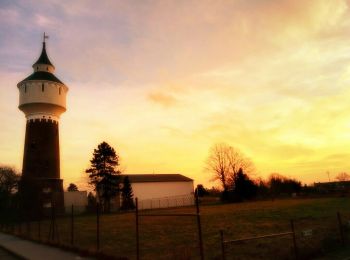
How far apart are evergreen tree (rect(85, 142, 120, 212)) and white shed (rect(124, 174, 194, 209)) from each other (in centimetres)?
1257

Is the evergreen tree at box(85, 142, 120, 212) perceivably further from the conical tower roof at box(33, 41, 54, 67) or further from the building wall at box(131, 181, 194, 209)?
the conical tower roof at box(33, 41, 54, 67)

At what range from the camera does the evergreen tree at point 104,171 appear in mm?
65625

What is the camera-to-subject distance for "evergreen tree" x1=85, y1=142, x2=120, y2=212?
65.6 m

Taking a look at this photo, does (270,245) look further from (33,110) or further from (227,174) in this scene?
(227,174)

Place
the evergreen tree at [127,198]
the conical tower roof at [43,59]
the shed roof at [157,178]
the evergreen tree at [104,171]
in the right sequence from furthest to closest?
the shed roof at [157,178]
the evergreen tree at [127,198]
the evergreen tree at [104,171]
the conical tower roof at [43,59]

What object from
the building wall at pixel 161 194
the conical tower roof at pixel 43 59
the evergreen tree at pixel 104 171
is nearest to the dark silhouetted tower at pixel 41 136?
the conical tower roof at pixel 43 59

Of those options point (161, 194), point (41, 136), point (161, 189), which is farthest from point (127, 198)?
point (41, 136)

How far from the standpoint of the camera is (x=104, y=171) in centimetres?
6569

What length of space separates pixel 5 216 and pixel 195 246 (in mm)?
32467

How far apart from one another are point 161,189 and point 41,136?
4396cm

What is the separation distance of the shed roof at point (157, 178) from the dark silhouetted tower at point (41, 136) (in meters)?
35.3

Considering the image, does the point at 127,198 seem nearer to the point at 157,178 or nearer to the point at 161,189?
the point at 161,189

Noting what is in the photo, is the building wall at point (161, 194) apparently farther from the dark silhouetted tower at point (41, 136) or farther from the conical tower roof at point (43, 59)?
the conical tower roof at point (43, 59)

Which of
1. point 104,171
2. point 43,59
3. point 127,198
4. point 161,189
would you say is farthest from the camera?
point 161,189
